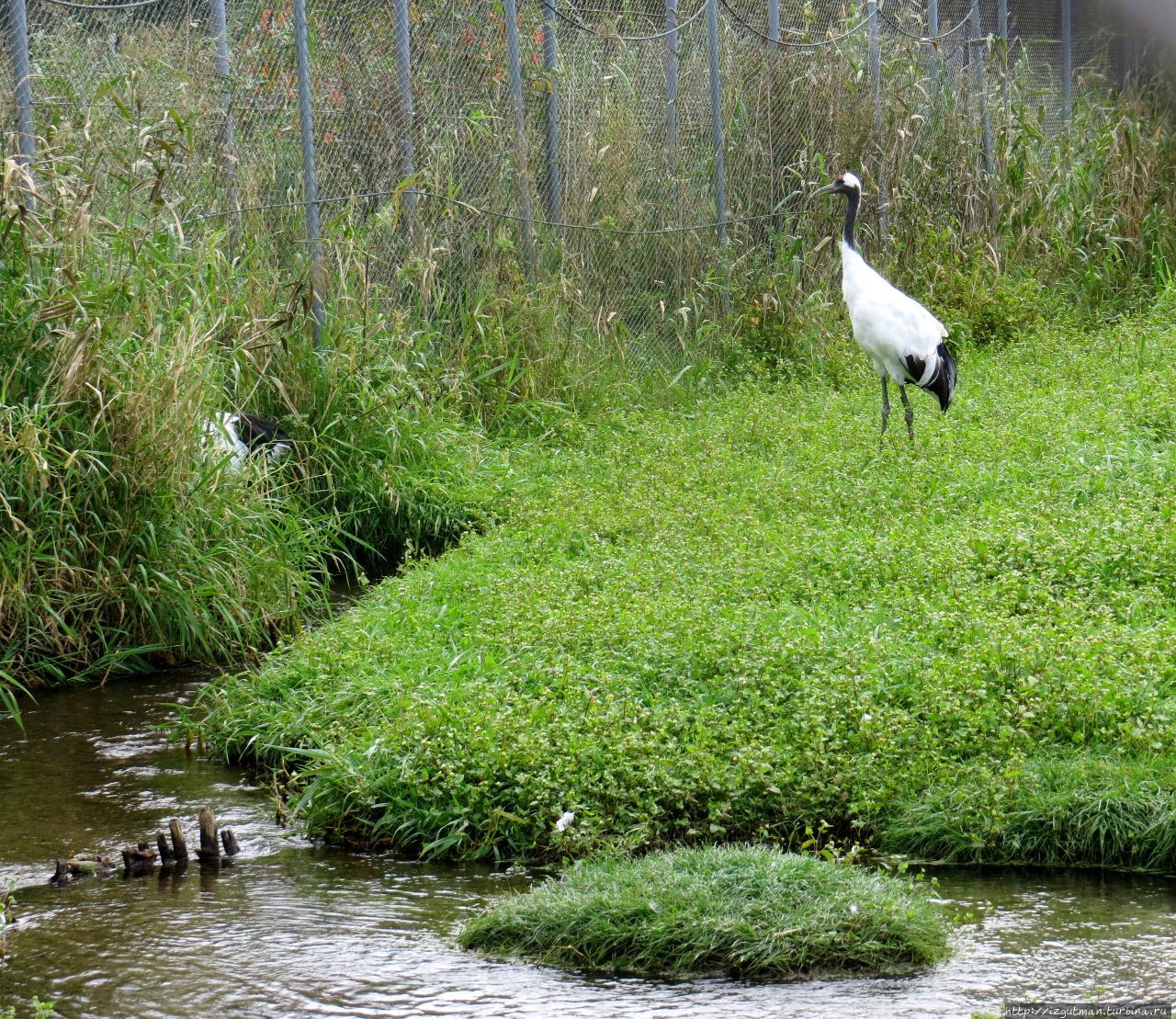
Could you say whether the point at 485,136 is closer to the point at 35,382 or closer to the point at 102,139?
the point at 102,139

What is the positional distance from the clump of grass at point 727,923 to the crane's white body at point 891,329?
5476 mm

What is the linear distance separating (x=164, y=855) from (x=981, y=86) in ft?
40.1

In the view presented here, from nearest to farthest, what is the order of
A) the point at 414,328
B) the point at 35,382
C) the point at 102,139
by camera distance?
the point at 35,382
the point at 102,139
the point at 414,328

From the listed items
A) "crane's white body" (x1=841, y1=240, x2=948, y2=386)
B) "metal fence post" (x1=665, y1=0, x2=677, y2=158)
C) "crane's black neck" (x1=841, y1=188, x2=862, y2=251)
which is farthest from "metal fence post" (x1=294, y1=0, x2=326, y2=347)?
"metal fence post" (x1=665, y1=0, x2=677, y2=158)

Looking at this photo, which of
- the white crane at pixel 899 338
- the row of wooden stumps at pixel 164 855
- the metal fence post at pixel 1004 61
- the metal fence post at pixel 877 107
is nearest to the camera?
the row of wooden stumps at pixel 164 855

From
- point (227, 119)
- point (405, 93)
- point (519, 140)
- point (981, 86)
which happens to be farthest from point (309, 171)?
point (981, 86)

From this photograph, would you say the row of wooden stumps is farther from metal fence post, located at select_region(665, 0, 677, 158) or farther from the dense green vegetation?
metal fence post, located at select_region(665, 0, 677, 158)

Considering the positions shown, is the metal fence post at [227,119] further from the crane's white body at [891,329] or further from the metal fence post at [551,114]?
the crane's white body at [891,329]

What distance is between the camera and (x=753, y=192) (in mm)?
12180

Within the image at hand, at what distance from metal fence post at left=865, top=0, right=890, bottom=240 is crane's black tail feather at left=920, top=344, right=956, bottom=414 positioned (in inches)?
170

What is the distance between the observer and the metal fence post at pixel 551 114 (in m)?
10.2

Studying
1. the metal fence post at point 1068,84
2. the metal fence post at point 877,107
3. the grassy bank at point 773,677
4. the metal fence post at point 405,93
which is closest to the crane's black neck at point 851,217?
the grassy bank at point 773,677

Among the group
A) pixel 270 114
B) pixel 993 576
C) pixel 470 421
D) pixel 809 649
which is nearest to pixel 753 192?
pixel 470 421

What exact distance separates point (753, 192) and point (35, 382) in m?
7.39
